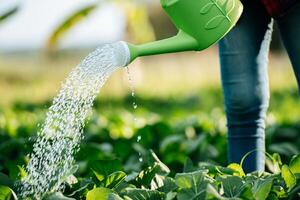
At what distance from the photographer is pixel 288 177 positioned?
106 inches

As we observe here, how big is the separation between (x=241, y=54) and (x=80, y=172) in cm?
106

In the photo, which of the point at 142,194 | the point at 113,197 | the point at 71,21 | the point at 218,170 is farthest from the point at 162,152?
the point at 71,21

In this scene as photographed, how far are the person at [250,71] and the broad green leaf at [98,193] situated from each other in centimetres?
76

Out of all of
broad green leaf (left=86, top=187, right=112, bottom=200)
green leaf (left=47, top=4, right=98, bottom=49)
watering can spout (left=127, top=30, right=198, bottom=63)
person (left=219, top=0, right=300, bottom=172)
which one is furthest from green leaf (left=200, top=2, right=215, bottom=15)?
green leaf (left=47, top=4, right=98, bottom=49)

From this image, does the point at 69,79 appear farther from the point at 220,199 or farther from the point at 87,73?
the point at 220,199

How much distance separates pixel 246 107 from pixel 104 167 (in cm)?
62

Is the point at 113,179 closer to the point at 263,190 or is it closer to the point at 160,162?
the point at 160,162

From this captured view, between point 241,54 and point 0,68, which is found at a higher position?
point 241,54

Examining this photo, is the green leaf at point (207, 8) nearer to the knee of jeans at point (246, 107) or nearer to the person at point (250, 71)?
the person at point (250, 71)

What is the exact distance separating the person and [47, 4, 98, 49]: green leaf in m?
6.51

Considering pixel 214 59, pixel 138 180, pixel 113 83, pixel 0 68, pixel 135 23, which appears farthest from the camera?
pixel 0 68

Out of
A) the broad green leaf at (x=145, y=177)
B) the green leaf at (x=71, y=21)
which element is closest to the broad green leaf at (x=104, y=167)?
the broad green leaf at (x=145, y=177)

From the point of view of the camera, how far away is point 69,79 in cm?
283

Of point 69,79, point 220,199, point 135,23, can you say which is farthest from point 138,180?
point 135,23
